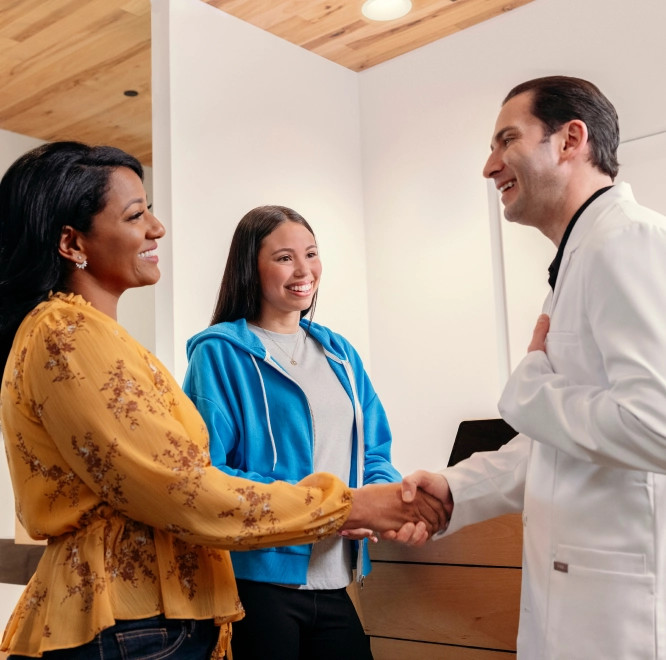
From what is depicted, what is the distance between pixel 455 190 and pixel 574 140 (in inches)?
80.3

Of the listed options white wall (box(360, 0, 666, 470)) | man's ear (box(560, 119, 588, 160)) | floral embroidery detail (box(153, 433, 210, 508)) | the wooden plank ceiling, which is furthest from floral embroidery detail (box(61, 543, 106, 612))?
the wooden plank ceiling

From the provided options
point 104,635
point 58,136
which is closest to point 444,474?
point 104,635

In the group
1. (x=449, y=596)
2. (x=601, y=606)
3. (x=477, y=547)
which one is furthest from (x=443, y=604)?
(x=601, y=606)

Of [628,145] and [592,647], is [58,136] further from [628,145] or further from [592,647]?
[592,647]

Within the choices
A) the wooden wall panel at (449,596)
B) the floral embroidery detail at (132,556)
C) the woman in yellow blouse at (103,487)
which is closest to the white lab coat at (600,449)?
the woman in yellow blouse at (103,487)

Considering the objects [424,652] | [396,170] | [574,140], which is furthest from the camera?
[396,170]

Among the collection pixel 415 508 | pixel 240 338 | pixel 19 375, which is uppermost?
pixel 240 338

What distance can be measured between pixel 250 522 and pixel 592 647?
50 cm

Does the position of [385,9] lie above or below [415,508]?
above

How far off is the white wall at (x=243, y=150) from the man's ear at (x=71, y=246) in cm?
169

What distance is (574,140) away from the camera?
60.4 inches

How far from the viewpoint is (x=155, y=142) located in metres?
3.17

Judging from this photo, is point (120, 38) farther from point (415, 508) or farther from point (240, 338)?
point (415, 508)

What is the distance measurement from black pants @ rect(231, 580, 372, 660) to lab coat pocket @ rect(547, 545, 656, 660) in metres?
0.55
